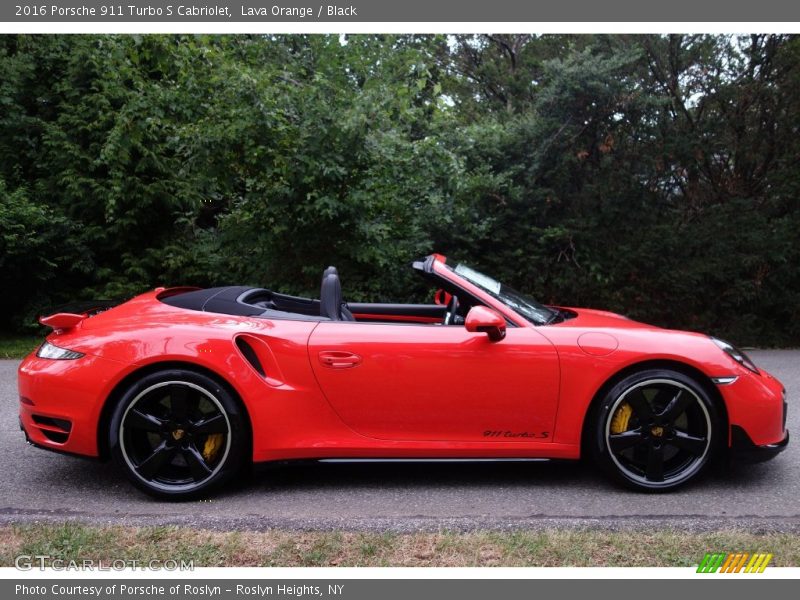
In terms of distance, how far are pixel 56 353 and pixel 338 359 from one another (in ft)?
4.96

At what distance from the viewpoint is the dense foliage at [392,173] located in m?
7.80

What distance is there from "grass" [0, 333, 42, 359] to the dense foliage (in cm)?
28

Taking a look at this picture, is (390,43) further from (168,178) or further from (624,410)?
(624,410)

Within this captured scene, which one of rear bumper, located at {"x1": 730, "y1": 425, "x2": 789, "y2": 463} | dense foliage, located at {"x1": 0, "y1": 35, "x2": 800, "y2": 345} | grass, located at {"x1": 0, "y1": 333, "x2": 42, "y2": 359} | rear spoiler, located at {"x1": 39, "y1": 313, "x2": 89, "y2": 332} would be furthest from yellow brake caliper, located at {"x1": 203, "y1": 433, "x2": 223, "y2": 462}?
grass, located at {"x1": 0, "y1": 333, "x2": 42, "y2": 359}

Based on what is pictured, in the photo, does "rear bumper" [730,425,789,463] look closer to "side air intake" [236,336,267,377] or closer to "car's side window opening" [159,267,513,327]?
"car's side window opening" [159,267,513,327]

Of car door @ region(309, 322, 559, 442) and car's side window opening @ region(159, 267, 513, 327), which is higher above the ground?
car's side window opening @ region(159, 267, 513, 327)

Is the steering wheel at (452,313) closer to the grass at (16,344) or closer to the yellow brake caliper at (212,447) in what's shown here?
the yellow brake caliper at (212,447)

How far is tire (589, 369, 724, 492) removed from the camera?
3.83m

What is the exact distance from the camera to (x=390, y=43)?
26.1 ft

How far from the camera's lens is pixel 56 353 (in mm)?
3895

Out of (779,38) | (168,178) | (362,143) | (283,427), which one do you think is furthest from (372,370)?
(779,38)

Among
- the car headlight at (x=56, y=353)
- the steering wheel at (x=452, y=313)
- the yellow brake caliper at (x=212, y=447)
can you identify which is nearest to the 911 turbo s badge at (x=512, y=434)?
the steering wheel at (x=452, y=313)

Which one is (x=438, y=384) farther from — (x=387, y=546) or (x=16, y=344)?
(x=16, y=344)

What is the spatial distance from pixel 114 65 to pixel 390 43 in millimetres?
3387
